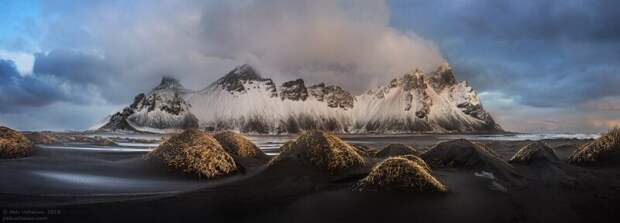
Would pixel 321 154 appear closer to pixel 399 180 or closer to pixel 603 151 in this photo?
pixel 399 180

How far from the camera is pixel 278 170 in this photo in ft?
44.2

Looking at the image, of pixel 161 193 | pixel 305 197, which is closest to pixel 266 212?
pixel 305 197

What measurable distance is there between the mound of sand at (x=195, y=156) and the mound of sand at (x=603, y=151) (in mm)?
14077

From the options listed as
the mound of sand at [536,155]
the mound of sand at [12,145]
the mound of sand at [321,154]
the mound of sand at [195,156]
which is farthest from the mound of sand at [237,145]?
the mound of sand at [536,155]

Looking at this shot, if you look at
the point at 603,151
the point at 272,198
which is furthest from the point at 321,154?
the point at 603,151

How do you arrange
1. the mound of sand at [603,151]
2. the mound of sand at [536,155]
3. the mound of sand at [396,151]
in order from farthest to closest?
the mound of sand at [396,151] → the mound of sand at [536,155] → the mound of sand at [603,151]

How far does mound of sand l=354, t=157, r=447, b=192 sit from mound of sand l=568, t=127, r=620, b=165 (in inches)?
399

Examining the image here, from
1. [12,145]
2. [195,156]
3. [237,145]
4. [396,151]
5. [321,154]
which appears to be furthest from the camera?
[396,151]

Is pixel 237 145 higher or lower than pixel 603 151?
higher

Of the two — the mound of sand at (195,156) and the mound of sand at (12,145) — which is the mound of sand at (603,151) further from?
the mound of sand at (12,145)

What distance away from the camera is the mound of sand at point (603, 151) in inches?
674

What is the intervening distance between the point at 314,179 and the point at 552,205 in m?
5.99

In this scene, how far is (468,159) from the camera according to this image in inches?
651

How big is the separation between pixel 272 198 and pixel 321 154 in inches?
193
